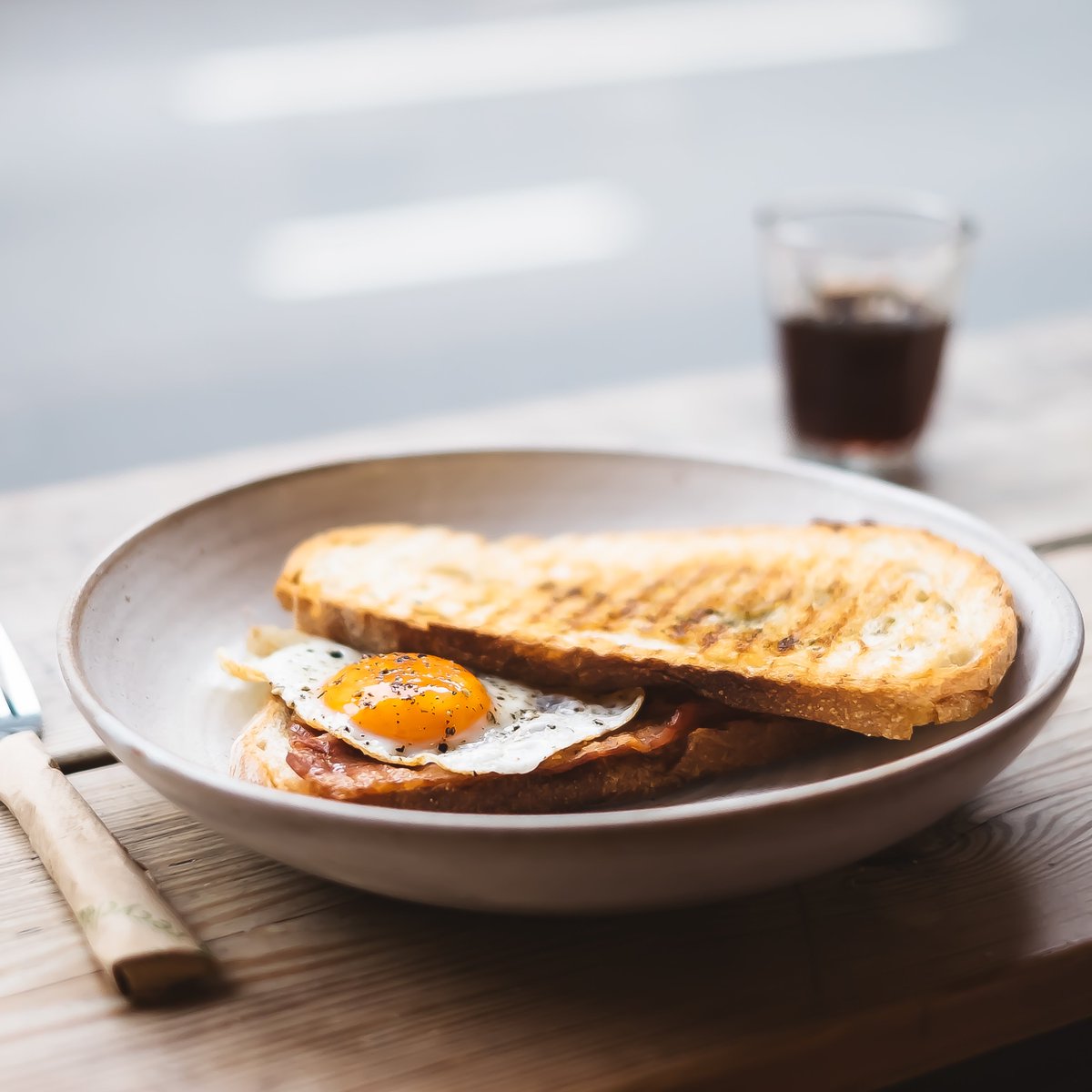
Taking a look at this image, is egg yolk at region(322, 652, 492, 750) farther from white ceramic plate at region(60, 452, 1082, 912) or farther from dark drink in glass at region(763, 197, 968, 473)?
dark drink in glass at region(763, 197, 968, 473)

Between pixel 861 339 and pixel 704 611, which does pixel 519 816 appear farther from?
pixel 861 339

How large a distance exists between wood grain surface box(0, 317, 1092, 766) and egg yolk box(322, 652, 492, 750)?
543 mm

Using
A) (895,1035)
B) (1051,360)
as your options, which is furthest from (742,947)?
(1051,360)

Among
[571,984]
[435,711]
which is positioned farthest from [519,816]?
[435,711]

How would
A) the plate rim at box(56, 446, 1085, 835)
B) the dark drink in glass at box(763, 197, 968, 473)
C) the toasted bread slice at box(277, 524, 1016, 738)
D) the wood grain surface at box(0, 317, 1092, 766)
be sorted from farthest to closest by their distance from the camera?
the dark drink in glass at box(763, 197, 968, 473)
the wood grain surface at box(0, 317, 1092, 766)
the toasted bread slice at box(277, 524, 1016, 738)
the plate rim at box(56, 446, 1085, 835)

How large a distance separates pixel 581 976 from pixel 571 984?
1 centimetres

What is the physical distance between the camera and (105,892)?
3.91ft

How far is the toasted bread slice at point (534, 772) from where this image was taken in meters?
1.28

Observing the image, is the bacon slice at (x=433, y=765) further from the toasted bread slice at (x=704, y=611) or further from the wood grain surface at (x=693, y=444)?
the wood grain surface at (x=693, y=444)

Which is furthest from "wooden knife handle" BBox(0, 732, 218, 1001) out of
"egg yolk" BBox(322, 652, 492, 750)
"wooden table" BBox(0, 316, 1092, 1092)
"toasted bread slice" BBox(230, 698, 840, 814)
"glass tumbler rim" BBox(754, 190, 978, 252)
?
"glass tumbler rim" BBox(754, 190, 978, 252)

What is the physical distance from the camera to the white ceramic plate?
1.03m

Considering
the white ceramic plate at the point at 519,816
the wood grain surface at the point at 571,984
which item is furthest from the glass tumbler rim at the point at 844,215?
the wood grain surface at the point at 571,984

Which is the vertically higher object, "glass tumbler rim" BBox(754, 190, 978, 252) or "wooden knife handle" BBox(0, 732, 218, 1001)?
"glass tumbler rim" BBox(754, 190, 978, 252)

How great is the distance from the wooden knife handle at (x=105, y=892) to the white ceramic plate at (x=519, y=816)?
114 millimetres
